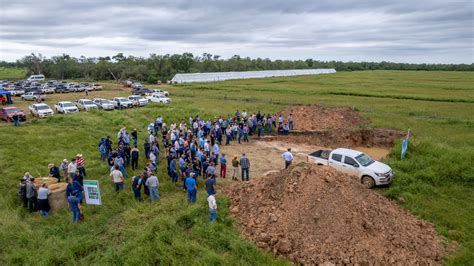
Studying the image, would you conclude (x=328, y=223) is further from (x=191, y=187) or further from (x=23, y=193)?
(x=23, y=193)

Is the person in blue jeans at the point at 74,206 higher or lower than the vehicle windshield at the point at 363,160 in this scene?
lower

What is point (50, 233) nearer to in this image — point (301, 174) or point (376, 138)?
point (301, 174)

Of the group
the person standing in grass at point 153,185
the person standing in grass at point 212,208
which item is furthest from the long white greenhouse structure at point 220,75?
the person standing in grass at point 212,208

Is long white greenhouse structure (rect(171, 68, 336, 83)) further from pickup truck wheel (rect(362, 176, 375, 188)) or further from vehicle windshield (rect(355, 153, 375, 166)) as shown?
pickup truck wheel (rect(362, 176, 375, 188))

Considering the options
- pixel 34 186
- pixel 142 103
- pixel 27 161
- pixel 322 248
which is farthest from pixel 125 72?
pixel 322 248

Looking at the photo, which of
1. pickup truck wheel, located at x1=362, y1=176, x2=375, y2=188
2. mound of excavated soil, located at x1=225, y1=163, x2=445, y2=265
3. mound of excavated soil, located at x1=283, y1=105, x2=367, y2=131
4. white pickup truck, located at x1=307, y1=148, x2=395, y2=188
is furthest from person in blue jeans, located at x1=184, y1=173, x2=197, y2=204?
mound of excavated soil, located at x1=283, y1=105, x2=367, y2=131

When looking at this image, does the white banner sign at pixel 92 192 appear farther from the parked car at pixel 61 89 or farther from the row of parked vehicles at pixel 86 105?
the parked car at pixel 61 89

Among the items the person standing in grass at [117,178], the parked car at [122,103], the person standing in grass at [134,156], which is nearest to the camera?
the person standing in grass at [117,178]
